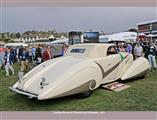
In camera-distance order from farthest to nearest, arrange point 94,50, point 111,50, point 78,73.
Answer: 1. point 111,50
2. point 94,50
3. point 78,73

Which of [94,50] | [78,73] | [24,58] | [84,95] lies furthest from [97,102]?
[24,58]

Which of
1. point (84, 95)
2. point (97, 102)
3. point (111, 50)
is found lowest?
point (97, 102)

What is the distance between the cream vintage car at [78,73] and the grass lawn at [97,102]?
33cm

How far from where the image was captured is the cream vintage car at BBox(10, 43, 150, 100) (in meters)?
7.30

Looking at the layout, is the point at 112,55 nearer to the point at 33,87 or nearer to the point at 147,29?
the point at 33,87

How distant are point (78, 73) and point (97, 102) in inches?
39.9

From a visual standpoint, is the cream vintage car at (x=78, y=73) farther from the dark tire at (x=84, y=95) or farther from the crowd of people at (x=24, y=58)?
the crowd of people at (x=24, y=58)

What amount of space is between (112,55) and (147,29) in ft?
194

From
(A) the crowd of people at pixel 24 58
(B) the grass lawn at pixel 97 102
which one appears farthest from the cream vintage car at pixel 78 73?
(A) the crowd of people at pixel 24 58

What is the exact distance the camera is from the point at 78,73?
7.66 meters

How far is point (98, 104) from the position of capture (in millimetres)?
7500

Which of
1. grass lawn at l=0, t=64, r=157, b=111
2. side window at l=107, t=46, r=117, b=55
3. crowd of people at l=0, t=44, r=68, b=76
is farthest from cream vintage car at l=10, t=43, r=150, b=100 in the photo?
crowd of people at l=0, t=44, r=68, b=76

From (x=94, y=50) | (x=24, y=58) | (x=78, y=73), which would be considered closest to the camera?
(x=78, y=73)

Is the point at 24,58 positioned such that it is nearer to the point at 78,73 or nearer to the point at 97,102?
the point at 78,73
